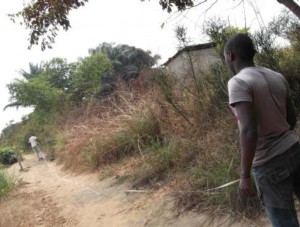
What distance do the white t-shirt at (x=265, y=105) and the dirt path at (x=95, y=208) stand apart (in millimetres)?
2077

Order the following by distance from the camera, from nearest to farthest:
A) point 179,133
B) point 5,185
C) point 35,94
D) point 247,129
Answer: point 247,129 → point 179,133 → point 5,185 → point 35,94

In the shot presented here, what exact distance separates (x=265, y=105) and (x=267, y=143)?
237 mm

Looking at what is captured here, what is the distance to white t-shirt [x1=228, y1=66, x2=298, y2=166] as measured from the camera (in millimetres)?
2475

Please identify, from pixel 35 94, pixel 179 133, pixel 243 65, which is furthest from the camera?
pixel 35 94

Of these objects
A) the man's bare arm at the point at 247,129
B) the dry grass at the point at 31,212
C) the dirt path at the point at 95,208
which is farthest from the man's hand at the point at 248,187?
the dry grass at the point at 31,212

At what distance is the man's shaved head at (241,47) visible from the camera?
8.68 feet

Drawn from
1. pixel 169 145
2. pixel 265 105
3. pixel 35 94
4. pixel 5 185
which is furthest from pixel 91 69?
pixel 265 105

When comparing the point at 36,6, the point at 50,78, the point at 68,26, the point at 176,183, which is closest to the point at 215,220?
the point at 176,183

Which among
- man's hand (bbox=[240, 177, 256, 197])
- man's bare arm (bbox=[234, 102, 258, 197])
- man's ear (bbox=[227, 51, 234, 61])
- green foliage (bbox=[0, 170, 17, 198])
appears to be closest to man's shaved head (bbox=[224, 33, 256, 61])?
man's ear (bbox=[227, 51, 234, 61])

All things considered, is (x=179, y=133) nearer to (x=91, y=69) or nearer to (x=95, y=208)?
(x=95, y=208)

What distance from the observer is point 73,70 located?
37969 millimetres

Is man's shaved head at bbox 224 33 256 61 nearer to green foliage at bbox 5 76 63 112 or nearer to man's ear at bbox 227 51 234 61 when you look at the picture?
A: man's ear at bbox 227 51 234 61

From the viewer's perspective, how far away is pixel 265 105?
2.53 meters

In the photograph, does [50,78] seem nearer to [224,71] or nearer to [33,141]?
[33,141]
